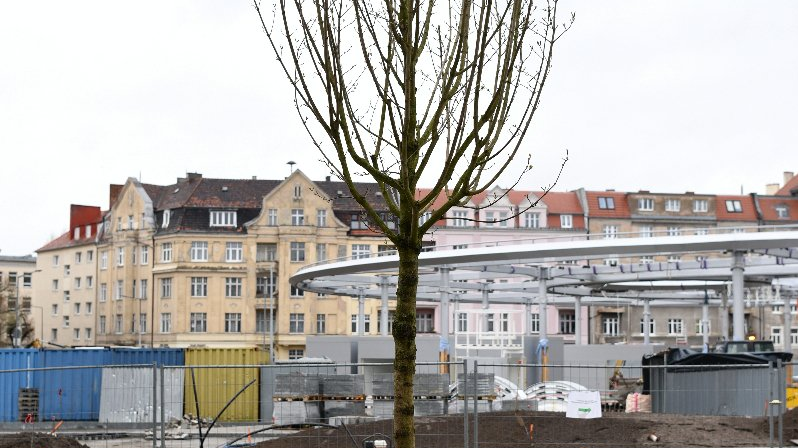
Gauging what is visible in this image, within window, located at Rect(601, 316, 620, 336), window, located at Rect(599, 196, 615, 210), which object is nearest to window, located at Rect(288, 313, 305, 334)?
window, located at Rect(601, 316, 620, 336)

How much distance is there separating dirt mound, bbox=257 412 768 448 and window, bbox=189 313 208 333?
63.4 meters

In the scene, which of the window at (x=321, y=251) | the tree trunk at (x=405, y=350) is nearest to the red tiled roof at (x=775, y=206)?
the window at (x=321, y=251)

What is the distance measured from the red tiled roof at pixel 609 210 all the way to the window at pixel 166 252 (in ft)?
103

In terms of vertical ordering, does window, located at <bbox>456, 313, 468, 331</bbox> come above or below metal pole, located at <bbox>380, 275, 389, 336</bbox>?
below

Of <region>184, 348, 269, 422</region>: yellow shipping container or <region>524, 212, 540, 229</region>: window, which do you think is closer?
<region>184, 348, 269, 422</region>: yellow shipping container

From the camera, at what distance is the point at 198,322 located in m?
84.8

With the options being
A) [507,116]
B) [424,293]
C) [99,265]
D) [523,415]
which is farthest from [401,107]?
[99,265]

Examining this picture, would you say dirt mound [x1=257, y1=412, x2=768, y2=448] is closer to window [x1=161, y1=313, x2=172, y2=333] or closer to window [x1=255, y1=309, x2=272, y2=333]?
window [x1=255, y1=309, x2=272, y2=333]

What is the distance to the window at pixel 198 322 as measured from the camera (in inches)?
3327

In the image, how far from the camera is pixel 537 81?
11641mm

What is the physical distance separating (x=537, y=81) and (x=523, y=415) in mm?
11145

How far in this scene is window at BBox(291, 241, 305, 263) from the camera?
280 ft

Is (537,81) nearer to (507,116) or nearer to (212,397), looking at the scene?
(507,116)

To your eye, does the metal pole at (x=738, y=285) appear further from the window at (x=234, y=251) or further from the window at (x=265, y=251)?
the window at (x=234, y=251)
